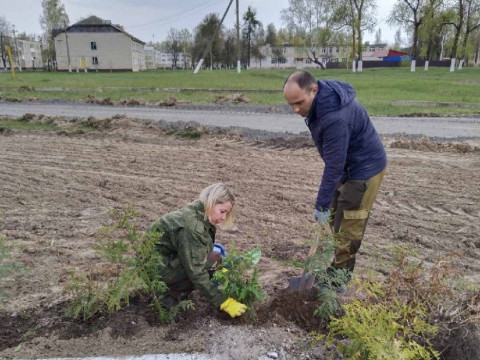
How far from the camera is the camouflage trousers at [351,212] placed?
11.0 ft

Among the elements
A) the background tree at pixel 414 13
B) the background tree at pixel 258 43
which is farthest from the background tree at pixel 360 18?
the background tree at pixel 258 43

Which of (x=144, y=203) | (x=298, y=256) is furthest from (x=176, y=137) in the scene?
(x=298, y=256)

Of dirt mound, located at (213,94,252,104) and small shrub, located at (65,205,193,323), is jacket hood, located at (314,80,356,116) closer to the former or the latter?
small shrub, located at (65,205,193,323)

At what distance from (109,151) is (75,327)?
6184 mm

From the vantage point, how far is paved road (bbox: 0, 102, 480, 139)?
11.4m

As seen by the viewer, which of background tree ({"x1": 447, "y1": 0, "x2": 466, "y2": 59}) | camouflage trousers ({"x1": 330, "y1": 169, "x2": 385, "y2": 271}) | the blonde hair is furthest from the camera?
background tree ({"x1": 447, "y1": 0, "x2": 466, "y2": 59})

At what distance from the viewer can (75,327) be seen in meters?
A: 2.86

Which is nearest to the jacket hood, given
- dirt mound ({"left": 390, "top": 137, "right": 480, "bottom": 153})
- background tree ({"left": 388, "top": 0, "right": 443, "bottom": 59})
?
dirt mound ({"left": 390, "top": 137, "right": 480, "bottom": 153})

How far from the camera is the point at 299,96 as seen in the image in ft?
9.71

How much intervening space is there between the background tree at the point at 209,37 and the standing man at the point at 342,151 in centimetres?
5857

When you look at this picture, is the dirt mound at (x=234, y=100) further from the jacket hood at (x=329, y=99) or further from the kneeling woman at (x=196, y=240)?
the kneeling woman at (x=196, y=240)

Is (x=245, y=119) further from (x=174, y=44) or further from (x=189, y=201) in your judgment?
(x=174, y=44)

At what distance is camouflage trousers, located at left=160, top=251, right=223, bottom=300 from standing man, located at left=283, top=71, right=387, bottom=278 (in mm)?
1138

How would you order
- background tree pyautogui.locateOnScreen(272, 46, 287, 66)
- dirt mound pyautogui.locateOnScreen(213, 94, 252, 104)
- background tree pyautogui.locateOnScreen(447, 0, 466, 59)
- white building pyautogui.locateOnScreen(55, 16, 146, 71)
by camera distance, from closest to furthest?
dirt mound pyautogui.locateOnScreen(213, 94, 252, 104) → background tree pyautogui.locateOnScreen(447, 0, 466, 59) → white building pyautogui.locateOnScreen(55, 16, 146, 71) → background tree pyautogui.locateOnScreen(272, 46, 287, 66)
